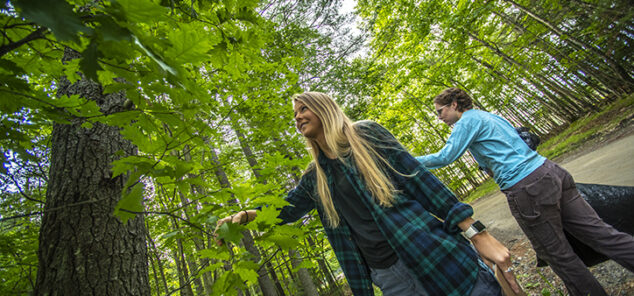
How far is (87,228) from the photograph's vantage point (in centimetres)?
145

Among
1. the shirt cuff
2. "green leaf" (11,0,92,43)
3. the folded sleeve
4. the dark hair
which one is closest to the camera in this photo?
"green leaf" (11,0,92,43)

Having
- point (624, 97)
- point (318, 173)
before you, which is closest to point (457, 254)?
point (318, 173)

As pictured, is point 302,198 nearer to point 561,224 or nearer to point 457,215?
point 457,215

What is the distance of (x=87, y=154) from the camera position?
166 centimetres

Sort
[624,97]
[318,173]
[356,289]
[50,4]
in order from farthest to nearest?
[624,97]
[318,173]
[356,289]
[50,4]

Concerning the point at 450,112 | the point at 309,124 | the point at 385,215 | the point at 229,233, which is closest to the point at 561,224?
the point at 450,112

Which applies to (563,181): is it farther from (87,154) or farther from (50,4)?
(87,154)

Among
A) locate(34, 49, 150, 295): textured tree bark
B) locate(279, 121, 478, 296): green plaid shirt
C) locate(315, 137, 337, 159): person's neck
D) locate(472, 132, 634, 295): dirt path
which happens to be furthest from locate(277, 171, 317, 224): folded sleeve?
locate(472, 132, 634, 295): dirt path

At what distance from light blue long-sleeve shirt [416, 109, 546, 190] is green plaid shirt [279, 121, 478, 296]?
601mm

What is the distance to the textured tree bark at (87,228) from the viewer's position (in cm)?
134

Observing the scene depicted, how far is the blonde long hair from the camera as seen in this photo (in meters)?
1.39

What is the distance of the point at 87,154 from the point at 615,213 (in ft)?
12.6

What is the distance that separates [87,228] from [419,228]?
182 centimetres

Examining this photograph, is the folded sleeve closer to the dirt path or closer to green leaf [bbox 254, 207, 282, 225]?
green leaf [bbox 254, 207, 282, 225]
